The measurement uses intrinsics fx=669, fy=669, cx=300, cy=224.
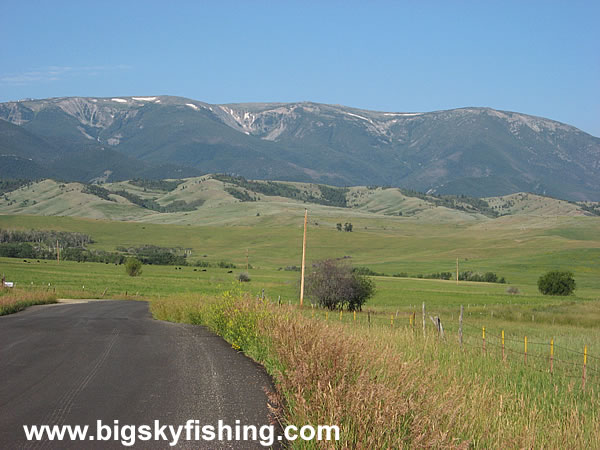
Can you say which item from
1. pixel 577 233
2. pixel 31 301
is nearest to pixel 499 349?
pixel 31 301

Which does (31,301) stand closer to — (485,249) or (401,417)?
(401,417)

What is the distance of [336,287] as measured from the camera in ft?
164

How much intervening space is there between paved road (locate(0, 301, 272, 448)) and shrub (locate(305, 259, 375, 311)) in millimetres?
30227

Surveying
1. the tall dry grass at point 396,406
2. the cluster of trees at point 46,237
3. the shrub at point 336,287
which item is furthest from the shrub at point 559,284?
the cluster of trees at point 46,237

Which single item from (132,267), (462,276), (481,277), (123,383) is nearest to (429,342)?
(123,383)

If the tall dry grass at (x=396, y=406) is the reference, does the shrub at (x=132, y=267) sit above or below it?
below

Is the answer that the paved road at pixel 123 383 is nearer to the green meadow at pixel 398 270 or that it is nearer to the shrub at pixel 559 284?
the green meadow at pixel 398 270

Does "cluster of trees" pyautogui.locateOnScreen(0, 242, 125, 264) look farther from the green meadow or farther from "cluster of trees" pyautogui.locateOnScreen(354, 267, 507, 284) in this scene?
"cluster of trees" pyautogui.locateOnScreen(354, 267, 507, 284)

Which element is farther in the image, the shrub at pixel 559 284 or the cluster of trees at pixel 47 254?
the cluster of trees at pixel 47 254

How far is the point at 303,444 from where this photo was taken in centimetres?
765

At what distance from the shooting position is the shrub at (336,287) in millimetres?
50031

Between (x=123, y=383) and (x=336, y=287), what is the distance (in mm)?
38456

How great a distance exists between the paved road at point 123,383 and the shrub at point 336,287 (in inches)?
1190

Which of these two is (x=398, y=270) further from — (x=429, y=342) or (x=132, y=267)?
(x=429, y=342)
